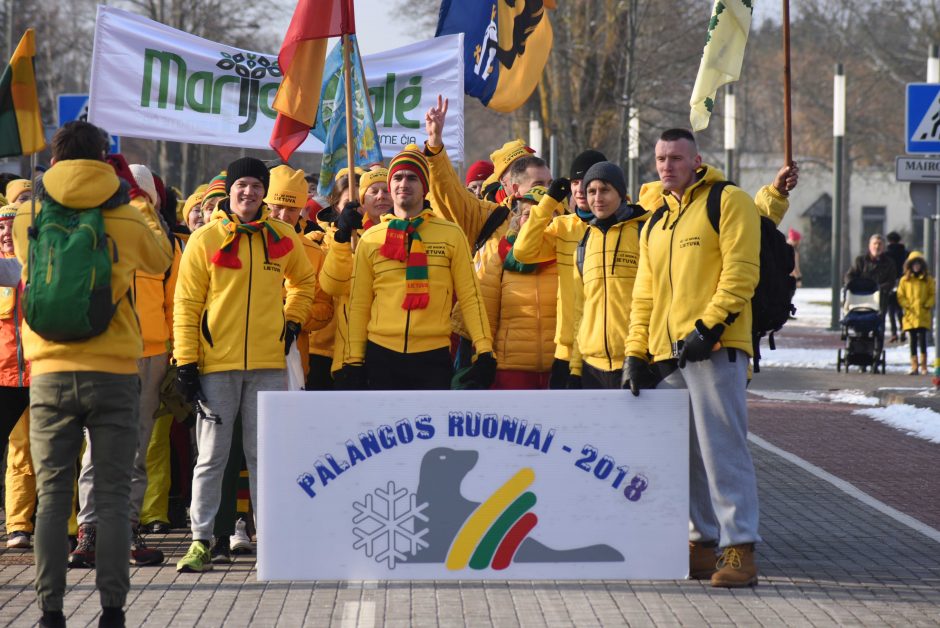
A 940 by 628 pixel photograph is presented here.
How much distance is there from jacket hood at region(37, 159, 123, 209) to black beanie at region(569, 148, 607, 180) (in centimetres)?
340

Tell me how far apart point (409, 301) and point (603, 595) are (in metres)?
1.95

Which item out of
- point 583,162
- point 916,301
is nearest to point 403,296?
point 583,162

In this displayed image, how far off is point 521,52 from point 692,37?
2108cm

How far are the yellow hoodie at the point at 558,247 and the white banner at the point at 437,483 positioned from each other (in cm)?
147

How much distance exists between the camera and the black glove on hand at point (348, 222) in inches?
341

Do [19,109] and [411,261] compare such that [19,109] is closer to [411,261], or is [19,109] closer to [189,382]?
[189,382]

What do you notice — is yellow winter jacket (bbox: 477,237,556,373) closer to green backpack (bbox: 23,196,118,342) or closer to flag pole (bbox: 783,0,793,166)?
flag pole (bbox: 783,0,793,166)

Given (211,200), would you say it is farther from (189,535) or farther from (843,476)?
(843,476)

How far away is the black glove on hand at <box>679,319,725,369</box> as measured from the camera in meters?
7.35

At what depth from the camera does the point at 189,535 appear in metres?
9.06

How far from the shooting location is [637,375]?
7.48 meters

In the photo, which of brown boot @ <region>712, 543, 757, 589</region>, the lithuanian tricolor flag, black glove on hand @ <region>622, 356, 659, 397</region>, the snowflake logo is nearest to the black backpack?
black glove on hand @ <region>622, 356, 659, 397</region>

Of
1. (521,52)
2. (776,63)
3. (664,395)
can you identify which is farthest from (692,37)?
(776,63)

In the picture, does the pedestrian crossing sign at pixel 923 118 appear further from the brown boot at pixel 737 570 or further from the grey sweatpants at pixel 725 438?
the brown boot at pixel 737 570
